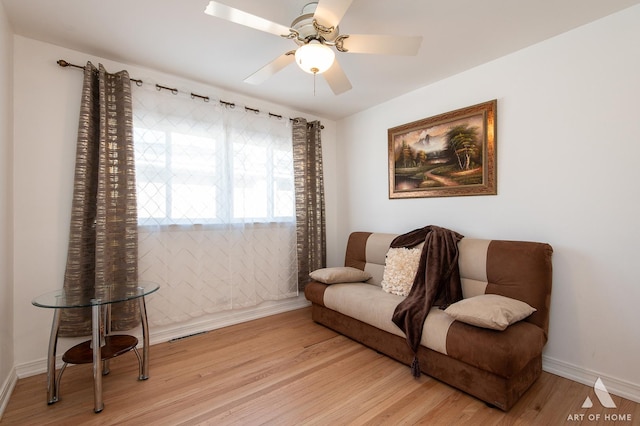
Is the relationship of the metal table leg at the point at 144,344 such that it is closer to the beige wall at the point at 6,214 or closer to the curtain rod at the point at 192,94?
the beige wall at the point at 6,214

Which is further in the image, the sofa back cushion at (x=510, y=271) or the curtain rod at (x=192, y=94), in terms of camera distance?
the curtain rod at (x=192, y=94)

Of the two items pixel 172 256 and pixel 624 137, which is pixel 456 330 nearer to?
pixel 624 137

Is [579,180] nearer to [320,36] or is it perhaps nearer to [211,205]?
[320,36]

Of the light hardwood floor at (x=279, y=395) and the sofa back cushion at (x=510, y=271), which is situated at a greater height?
the sofa back cushion at (x=510, y=271)

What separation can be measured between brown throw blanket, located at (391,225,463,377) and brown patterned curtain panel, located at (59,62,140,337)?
2077 millimetres

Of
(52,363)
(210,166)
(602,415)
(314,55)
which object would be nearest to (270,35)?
(314,55)

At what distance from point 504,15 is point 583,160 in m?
1.15

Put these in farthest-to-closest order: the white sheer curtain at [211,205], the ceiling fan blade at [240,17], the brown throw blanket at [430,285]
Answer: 1. the white sheer curtain at [211,205]
2. the brown throw blanket at [430,285]
3. the ceiling fan blade at [240,17]

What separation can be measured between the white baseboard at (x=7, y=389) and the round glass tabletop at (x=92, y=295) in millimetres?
519

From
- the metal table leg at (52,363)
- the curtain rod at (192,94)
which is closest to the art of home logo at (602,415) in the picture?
the metal table leg at (52,363)

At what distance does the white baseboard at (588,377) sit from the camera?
6.00 ft

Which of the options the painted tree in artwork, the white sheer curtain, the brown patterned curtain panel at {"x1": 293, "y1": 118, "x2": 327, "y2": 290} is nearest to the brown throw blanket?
the painted tree in artwork

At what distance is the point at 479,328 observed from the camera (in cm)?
180

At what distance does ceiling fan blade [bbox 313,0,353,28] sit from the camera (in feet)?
4.68
